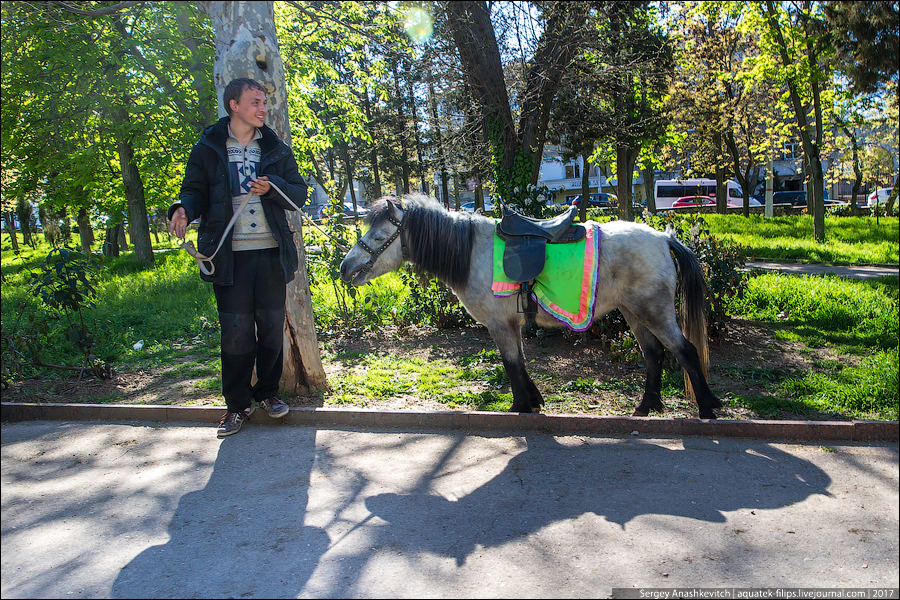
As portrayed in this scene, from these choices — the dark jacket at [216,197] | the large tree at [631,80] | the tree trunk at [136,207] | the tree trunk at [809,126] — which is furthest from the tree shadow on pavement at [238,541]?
the tree trunk at [809,126]

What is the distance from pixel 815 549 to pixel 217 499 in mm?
3096

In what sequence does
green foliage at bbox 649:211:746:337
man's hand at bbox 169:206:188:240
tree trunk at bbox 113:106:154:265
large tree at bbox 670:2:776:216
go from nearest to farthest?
man's hand at bbox 169:206:188:240
green foliage at bbox 649:211:746:337
tree trunk at bbox 113:106:154:265
large tree at bbox 670:2:776:216

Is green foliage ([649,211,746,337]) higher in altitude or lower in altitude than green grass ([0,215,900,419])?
higher

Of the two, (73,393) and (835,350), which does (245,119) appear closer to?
(73,393)

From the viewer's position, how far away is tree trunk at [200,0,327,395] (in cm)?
457

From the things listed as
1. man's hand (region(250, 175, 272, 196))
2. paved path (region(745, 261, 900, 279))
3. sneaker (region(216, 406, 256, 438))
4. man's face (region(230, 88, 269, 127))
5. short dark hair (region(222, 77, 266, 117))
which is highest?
short dark hair (region(222, 77, 266, 117))

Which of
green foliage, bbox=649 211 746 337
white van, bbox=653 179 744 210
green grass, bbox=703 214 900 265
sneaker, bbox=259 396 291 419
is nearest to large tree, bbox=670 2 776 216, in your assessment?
green grass, bbox=703 214 900 265

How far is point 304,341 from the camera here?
4984 millimetres

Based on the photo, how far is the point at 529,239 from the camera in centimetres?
434

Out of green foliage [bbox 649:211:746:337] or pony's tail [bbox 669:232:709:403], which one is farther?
green foliage [bbox 649:211:746:337]

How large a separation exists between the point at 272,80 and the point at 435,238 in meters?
1.91

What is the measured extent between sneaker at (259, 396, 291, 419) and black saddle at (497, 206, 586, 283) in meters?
2.02

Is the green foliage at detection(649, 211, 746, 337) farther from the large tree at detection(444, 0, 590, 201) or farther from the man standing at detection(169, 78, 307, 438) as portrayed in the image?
the man standing at detection(169, 78, 307, 438)

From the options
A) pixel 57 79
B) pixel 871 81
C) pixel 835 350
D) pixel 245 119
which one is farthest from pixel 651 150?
pixel 245 119
